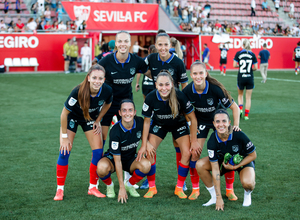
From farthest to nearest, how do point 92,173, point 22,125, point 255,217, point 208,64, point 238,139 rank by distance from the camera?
1. point 208,64
2. point 22,125
3. point 92,173
4. point 238,139
5. point 255,217

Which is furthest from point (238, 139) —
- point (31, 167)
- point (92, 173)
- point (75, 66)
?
point (75, 66)

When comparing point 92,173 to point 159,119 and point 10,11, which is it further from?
point 10,11

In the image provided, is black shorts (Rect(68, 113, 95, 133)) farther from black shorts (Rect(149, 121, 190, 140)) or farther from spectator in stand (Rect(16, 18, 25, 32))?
spectator in stand (Rect(16, 18, 25, 32))

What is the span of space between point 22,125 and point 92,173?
14.0 ft

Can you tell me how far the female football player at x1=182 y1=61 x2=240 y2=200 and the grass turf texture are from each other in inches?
10.2

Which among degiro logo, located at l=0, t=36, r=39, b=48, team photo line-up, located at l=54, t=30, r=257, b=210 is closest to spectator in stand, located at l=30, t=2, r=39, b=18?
degiro logo, located at l=0, t=36, r=39, b=48

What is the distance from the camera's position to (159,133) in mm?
4516

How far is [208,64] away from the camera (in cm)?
2448

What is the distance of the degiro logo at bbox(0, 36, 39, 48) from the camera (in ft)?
65.9

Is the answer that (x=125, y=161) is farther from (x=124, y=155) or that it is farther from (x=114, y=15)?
(x=114, y=15)

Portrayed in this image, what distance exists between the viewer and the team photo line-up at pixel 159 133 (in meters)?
3.96

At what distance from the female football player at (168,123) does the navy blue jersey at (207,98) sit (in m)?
0.18

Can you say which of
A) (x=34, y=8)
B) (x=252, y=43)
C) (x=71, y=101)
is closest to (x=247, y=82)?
(x=71, y=101)

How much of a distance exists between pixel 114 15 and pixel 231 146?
20.2 metres
